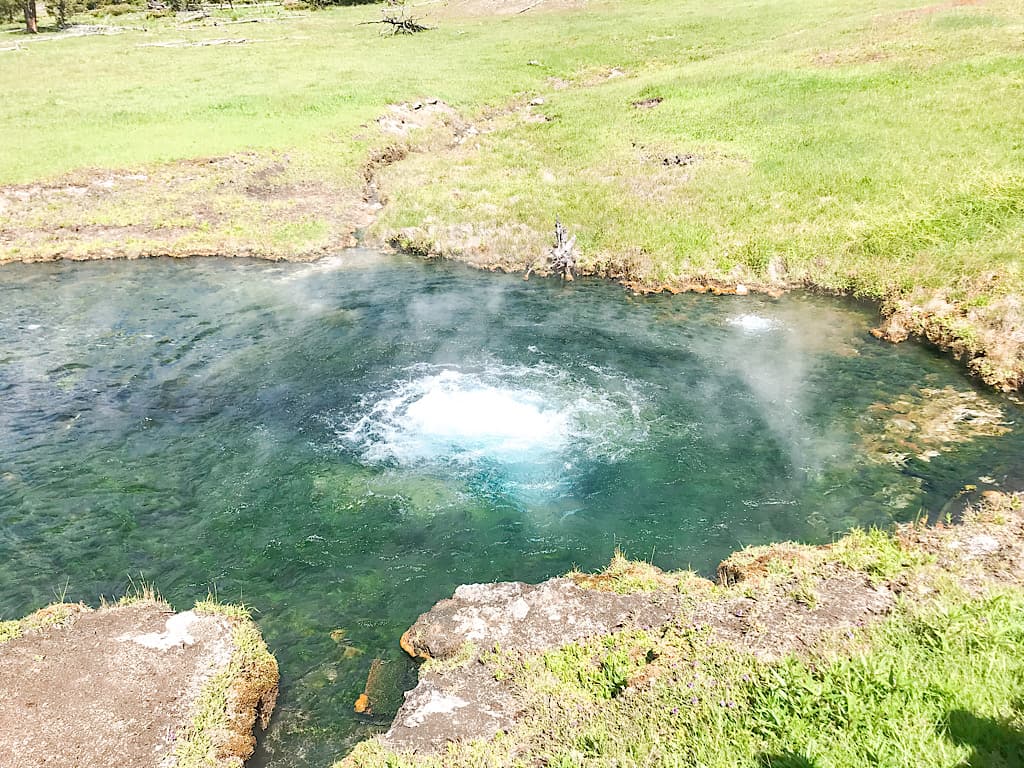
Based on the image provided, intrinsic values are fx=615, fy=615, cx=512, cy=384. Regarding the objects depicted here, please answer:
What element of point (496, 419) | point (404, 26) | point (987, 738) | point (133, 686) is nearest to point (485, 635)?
point (133, 686)

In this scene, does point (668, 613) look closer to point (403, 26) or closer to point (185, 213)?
point (185, 213)

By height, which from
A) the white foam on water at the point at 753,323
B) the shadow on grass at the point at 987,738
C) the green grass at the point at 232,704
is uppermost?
the shadow on grass at the point at 987,738

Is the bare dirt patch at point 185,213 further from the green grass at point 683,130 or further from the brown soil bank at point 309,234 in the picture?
the green grass at point 683,130

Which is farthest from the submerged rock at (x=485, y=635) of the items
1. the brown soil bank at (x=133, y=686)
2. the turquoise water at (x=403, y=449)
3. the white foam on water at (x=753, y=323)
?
the white foam on water at (x=753, y=323)

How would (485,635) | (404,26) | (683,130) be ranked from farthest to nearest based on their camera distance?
(404,26) → (683,130) → (485,635)

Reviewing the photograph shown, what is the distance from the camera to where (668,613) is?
998 cm

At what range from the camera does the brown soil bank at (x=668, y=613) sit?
850cm

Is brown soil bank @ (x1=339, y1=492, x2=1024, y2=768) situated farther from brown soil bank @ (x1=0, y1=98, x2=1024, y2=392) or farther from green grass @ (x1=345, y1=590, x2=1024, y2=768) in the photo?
brown soil bank @ (x1=0, y1=98, x2=1024, y2=392)

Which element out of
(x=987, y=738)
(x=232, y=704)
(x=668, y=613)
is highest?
(x=987, y=738)

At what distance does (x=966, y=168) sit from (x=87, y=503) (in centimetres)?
3603

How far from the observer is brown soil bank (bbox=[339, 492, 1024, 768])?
850 centimetres

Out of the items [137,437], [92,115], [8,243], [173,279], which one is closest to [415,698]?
[137,437]

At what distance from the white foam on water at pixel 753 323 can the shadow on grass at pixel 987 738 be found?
16.3m

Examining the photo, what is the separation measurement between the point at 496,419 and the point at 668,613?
27.0 ft
